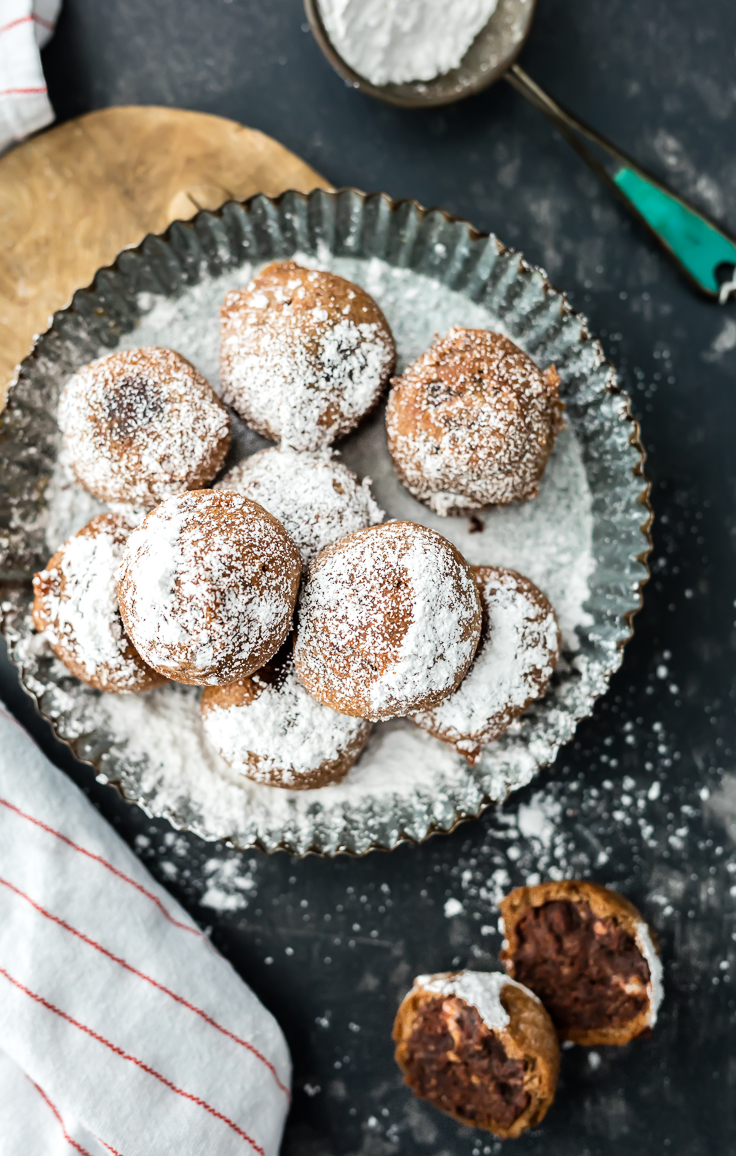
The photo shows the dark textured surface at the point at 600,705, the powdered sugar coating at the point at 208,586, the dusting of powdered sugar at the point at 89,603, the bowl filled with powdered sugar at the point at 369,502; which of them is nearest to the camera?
the powdered sugar coating at the point at 208,586

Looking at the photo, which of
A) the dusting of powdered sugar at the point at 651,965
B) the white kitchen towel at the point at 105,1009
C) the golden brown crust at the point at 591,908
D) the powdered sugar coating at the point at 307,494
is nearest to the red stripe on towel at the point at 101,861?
the white kitchen towel at the point at 105,1009

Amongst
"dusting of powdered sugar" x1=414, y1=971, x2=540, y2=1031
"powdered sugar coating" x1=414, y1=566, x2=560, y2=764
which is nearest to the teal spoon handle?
"powdered sugar coating" x1=414, y1=566, x2=560, y2=764

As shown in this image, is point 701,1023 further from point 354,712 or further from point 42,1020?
point 42,1020

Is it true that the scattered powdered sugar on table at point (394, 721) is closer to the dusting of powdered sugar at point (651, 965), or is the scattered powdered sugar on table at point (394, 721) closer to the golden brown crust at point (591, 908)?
the golden brown crust at point (591, 908)

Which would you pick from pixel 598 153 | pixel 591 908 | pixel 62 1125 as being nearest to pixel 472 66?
pixel 598 153

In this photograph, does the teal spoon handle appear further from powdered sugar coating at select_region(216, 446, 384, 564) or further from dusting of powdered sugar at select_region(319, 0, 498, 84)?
powdered sugar coating at select_region(216, 446, 384, 564)

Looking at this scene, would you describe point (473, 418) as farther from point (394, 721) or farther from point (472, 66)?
point (472, 66)

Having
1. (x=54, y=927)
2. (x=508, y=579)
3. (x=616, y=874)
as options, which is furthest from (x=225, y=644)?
(x=616, y=874)

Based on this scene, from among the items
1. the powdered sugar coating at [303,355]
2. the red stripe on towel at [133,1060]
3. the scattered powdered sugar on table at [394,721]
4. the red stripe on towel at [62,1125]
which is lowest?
the red stripe on towel at [62,1125]
